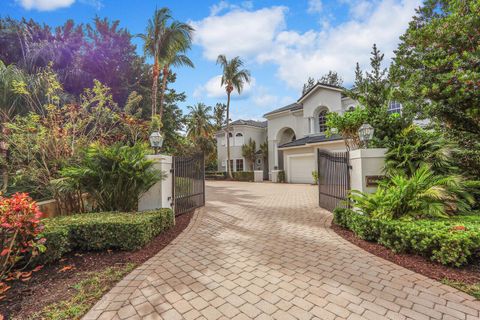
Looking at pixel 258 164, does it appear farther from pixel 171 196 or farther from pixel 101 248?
pixel 101 248

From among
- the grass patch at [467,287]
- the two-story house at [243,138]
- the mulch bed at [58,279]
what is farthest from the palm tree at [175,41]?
the two-story house at [243,138]

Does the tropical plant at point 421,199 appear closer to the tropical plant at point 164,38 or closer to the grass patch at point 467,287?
the grass patch at point 467,287

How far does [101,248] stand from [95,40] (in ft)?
55.2

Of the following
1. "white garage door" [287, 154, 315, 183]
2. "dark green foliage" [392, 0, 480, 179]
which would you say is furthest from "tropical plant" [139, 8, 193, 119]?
"white garage door" [287, 154, 315, 183]

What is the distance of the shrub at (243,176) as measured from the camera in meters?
23.8

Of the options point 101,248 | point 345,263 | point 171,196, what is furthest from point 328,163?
point 101,248

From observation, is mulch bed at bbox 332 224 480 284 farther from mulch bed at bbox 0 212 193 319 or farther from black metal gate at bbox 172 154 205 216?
black metal gate at bbox 172 154 205 216

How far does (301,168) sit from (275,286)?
1720 centimetres

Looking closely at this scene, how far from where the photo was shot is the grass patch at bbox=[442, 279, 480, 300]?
289 cm

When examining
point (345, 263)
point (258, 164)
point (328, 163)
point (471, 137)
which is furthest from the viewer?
point (258, 164)

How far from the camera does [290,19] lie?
9.19 m

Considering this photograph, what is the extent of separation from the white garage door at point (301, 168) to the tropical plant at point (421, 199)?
13.6m

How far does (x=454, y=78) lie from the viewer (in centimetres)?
595

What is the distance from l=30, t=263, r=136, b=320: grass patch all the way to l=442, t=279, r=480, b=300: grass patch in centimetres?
486
